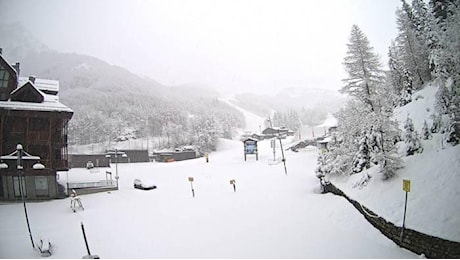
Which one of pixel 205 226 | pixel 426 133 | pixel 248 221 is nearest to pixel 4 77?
pixel 205 226

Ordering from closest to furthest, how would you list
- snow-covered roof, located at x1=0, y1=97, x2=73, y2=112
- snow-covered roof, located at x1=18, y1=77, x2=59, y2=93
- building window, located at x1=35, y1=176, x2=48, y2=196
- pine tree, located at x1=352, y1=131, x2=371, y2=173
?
pine tree, located at x1=352, y1=131, x2=371, y2=173, snow-covered roof, located at x1=0, y1=97, x2=73, y2=112, building window, located at x1=35, y1=176, x2=48, y2=196, snow-covered roof, located at x1=18, y1=77, x2=59, y2=93

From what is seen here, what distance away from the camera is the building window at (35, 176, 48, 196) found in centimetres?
2049

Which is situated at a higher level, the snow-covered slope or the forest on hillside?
the forest on hillside

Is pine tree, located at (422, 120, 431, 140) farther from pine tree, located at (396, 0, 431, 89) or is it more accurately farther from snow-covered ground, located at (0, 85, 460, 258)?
pine tree, located at (396, 0, 431, 89)

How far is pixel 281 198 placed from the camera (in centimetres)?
2225

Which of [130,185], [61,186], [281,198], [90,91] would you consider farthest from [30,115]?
[90,91]

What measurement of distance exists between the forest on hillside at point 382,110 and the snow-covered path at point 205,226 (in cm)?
354

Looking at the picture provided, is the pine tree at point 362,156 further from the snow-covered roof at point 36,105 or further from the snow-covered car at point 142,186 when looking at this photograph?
the snow-covered roof at point 36,105

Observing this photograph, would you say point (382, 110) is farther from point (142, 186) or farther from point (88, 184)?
point (88, 184)

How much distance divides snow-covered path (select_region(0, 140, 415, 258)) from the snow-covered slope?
4.47 feet

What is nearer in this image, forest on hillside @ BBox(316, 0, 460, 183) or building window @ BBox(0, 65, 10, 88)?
forest on hillside @ BBox(316, 0, 460, 183)


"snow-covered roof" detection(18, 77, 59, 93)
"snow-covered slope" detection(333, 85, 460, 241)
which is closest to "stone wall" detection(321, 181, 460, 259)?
"snow-covered slope" detection(333, 85, 460, 241)

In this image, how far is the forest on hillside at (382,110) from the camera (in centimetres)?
1150

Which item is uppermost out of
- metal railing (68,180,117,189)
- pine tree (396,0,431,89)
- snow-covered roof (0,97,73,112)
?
pine tree (396,0,431,89)
